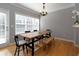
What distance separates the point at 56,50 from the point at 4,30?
658mm

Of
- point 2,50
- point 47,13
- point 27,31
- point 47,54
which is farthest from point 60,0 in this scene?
point 2,50

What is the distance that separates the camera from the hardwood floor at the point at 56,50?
0.90 metres

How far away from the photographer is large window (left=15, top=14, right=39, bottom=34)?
0.93 meters

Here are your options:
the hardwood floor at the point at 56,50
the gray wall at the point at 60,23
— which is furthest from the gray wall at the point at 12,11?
the gray wall at the point at 60,23

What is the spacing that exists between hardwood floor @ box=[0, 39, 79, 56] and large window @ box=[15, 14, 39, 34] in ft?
0.74

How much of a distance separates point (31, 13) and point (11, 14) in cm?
23

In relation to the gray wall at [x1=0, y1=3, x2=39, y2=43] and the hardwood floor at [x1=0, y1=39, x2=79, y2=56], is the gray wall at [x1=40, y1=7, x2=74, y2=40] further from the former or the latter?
the gray wall at [x1=0, y1=3, x2=39, y2=43]

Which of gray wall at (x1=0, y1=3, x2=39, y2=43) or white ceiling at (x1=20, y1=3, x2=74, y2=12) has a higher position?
white ceiling at (x1=20, y1=3, x2=74, y2=12)

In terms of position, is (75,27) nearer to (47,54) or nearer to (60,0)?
(60,0)

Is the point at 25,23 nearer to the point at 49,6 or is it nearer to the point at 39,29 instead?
the point at 39,29

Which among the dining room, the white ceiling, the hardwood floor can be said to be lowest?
the hardwood floor

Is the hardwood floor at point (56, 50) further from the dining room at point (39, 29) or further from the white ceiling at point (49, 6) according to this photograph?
the white ceiling at point (49, 6)

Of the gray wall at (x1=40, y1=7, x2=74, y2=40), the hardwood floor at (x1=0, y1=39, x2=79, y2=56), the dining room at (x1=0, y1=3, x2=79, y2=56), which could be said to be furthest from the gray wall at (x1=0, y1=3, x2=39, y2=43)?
the gray wall at (x1=40, y1=7, x2=74, y2=40)

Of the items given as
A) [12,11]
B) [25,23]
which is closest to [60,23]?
[25,23]
